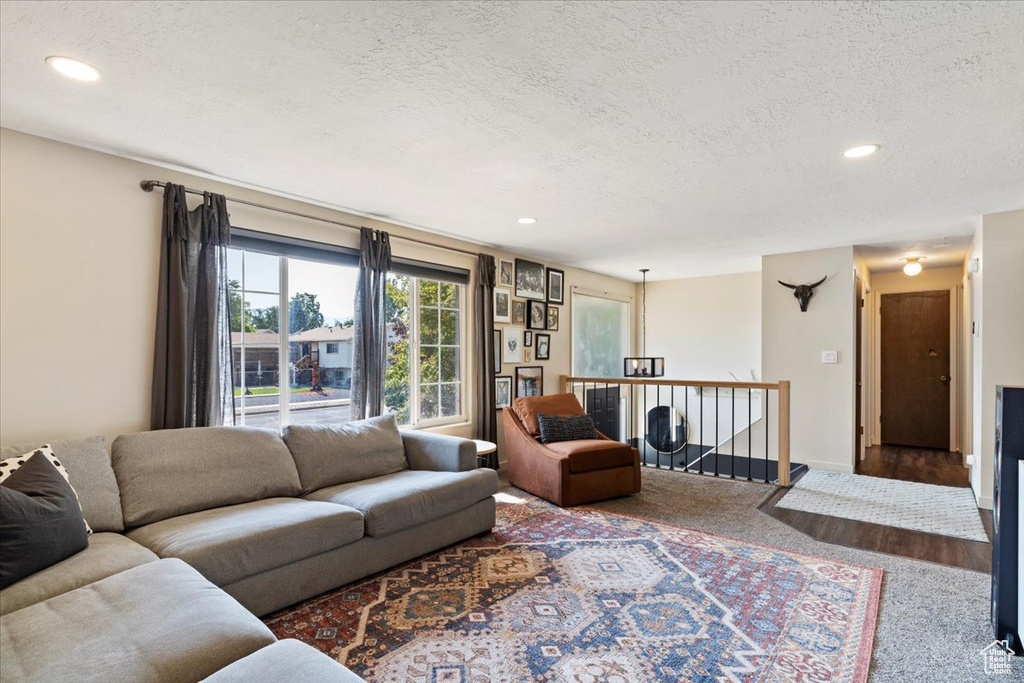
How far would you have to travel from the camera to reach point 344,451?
3271mm

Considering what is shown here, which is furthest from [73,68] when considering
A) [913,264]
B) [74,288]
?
[913,264]

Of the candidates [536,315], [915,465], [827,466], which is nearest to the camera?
[827,466]

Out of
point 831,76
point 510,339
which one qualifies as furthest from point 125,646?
point 510,339

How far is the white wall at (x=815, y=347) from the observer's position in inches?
206

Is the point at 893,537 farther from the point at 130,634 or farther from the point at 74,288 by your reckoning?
the point at 74,288

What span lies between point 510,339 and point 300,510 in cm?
312

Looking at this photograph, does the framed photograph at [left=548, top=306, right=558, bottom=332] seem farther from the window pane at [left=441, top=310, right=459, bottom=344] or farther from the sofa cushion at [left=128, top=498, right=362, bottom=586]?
the sofa cushion at [left=128, top=498, right=362, bottom=586]

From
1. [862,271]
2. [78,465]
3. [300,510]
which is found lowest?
[300,510]

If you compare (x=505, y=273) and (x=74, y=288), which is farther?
(x=505, y=273)

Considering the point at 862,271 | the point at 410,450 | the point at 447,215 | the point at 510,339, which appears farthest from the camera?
the point at 862,271

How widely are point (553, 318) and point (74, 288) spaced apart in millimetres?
4319

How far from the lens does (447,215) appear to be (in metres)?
4.05

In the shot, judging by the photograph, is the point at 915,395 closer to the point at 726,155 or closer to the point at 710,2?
the point at 726,155

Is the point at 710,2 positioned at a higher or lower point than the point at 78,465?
higher
